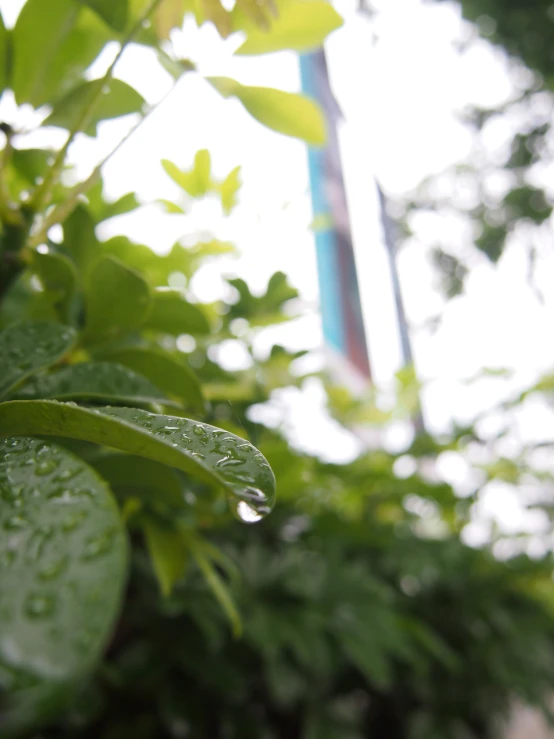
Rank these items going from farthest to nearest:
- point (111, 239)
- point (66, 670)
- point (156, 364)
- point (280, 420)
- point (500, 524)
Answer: point (500, 524)
point (280, 420)
point (111, 239)
point (156, 364)
point (66, 670)

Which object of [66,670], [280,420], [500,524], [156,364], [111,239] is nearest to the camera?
[66,670]

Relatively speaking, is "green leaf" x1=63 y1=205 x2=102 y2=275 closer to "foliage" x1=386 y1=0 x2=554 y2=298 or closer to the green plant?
the green plant

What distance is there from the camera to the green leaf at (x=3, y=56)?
12.8 inches

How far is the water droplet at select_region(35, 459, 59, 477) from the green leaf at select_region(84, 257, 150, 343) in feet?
0.55

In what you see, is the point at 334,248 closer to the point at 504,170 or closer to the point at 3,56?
the point at 504,170

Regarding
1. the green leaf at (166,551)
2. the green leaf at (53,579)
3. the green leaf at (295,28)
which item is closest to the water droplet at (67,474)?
the green leaf at (53,579)

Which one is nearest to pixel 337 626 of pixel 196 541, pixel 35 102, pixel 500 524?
pixel 196 541

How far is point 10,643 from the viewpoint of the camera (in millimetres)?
105

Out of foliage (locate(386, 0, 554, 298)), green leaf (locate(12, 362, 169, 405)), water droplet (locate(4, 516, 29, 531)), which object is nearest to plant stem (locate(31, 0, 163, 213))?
green leaf (locate(12, 362, 169, 405))

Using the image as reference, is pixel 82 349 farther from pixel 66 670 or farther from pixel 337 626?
pixel 337 626

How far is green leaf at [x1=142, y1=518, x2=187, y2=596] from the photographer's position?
0.35 m

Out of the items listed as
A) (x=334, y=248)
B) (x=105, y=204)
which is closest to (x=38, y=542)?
(x=105, y=204)

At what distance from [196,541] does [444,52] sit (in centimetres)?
294

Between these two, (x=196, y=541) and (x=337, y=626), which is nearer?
(x=196, y=541)
